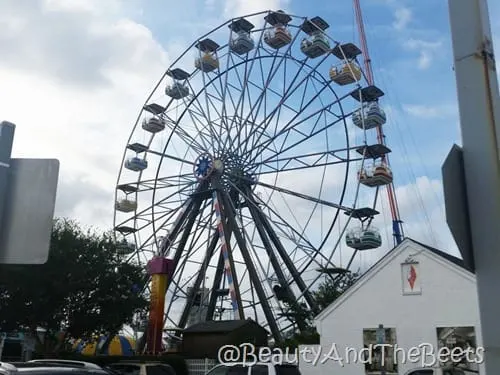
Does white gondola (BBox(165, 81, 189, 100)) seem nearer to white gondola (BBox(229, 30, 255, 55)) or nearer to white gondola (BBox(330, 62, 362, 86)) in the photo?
white gondola (BBox(229, 30, 255, 55))

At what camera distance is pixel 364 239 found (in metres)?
31.3

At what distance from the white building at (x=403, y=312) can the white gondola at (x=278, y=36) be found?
58.8 feet

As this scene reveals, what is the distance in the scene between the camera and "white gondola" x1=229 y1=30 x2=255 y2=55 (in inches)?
1464

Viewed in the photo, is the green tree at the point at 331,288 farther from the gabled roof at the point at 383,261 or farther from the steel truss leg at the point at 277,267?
the gabled roof at the point at 383,261

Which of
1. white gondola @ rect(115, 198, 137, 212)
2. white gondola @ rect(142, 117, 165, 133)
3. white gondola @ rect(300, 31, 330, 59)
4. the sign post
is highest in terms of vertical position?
white gondola @ rect(300, 31, 330, 59)

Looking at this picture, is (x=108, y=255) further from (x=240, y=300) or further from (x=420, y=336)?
(x=420, y=336)

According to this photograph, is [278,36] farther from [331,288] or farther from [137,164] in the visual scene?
[331,288]

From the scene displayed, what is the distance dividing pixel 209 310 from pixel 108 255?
24.3ft

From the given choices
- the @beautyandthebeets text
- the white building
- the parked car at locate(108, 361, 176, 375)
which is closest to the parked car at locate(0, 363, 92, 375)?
the parked car at locate(108, 361, 176, 375)

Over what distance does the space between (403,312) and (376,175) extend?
1104 cm

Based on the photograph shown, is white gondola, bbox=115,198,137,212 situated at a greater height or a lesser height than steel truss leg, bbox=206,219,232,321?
greater

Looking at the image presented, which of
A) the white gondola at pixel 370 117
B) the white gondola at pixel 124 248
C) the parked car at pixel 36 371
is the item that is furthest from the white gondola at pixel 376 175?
the parked car at pixel 36 371

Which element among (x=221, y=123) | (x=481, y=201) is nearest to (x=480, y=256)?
(x=481, y=201)

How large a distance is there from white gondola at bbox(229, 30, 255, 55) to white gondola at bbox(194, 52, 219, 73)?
4.29 ft
